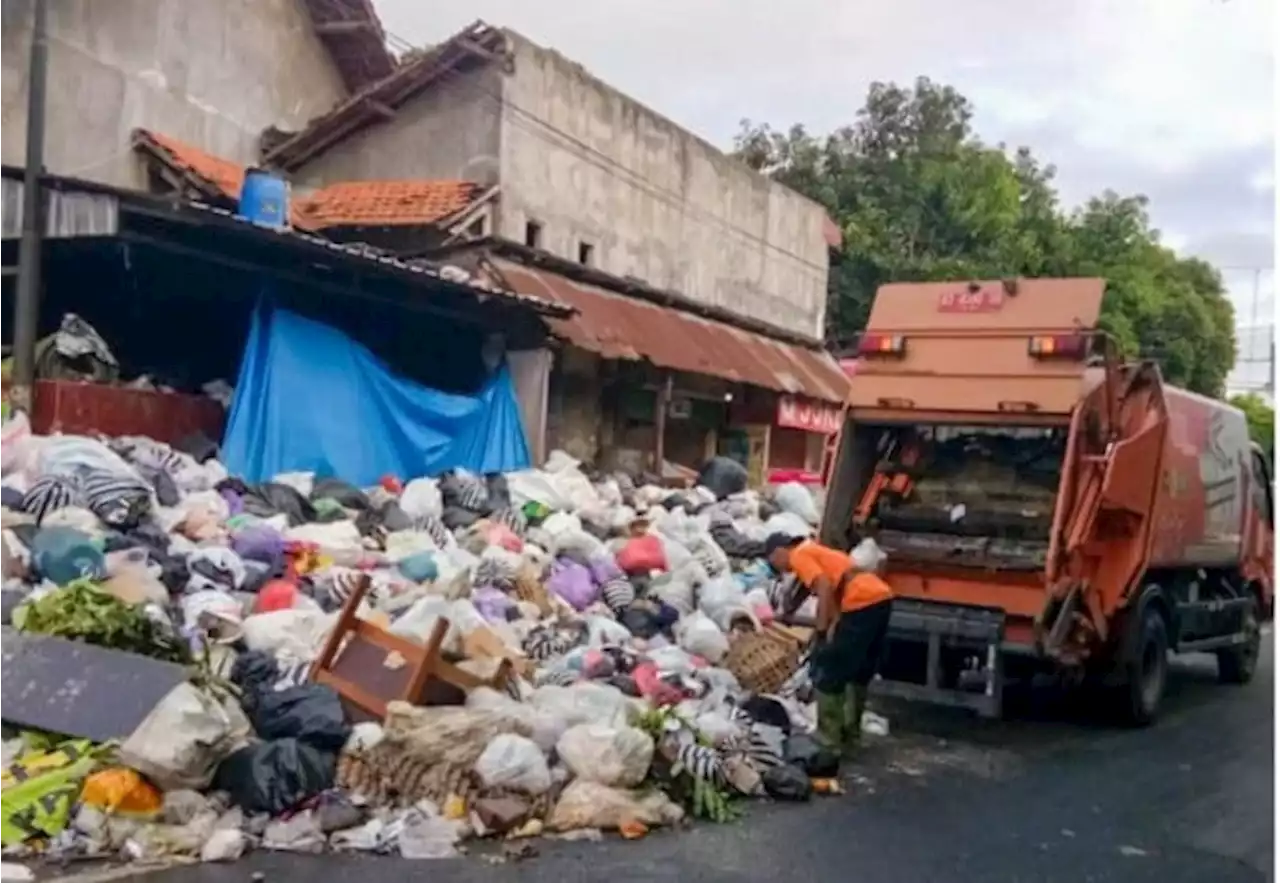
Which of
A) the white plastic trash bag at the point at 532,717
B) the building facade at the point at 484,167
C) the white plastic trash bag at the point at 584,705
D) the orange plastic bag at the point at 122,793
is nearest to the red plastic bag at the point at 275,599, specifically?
the white plastic trash bag at the point at 532,717

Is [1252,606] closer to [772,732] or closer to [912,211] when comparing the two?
[772,732]

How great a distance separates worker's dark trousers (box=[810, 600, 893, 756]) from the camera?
7746 millimetres

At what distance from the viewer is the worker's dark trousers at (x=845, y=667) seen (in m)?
7.75

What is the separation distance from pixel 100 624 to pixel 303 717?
1.10 m

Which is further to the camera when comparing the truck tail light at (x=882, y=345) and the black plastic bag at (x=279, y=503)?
the black plastic bag at (x=279, y=503)

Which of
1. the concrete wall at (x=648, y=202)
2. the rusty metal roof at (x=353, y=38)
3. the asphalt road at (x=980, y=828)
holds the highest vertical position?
the rusty metal roof at (x=353, y=38)

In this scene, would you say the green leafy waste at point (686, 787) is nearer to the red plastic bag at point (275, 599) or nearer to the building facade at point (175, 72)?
the red plastic bag at point (275, 599)

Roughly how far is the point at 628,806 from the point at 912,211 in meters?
24.3

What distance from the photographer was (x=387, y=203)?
16.2m

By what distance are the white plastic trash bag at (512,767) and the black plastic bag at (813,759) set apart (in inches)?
60.1

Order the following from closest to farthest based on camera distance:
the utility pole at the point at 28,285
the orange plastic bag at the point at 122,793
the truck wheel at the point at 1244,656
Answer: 1. the orange plastic bag at the point at 122,793
2. the utility pole at the point at 28,285
3. the truck wheel at the point at 1244,656

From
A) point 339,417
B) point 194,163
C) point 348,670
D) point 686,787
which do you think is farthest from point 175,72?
point 686,787

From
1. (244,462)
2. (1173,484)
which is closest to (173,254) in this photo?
(244,462)

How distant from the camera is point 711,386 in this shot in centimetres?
1820
